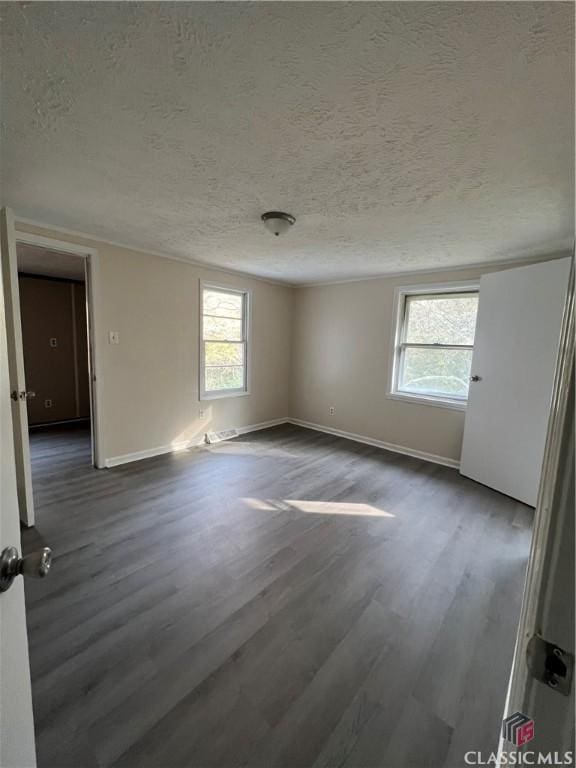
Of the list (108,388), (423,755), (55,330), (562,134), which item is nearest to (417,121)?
(562,134)

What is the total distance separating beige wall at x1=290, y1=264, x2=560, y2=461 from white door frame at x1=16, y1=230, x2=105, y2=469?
2.99 m

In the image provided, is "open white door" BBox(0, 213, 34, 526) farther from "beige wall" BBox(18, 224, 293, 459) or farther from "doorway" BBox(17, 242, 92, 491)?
"doorway" BBox(17, 242, 92, 491)

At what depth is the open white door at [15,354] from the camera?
2027 mm

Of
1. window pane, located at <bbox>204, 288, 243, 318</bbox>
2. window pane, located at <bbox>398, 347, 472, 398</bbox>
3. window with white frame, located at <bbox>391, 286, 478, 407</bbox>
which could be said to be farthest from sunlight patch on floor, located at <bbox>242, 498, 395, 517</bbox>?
window pane, located at <bbox>204, 288, 243, 318</bbox>

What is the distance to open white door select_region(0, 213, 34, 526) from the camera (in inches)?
79.8

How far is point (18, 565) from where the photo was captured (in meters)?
0.60

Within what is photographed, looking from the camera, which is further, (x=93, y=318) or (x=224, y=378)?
(x=224, y=378)

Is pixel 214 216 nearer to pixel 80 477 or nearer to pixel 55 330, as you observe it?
pixel 80 477

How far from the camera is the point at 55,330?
521cm

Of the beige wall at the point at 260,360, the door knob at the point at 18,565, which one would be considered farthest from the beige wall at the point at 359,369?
the door knob at the point at 18,565

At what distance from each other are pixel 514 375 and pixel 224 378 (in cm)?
343

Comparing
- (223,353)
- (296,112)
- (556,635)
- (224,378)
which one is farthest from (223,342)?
(556,635)

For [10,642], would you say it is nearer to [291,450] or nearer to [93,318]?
[93,318]

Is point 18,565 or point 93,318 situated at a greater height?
point 93,318
